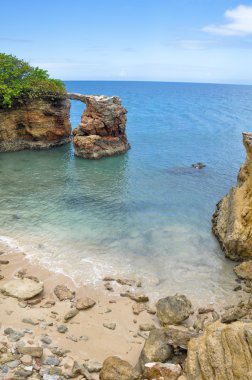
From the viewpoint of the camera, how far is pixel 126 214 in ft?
81.4

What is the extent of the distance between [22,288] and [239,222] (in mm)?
11251

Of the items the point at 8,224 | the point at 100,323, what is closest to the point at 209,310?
the point at 100,323

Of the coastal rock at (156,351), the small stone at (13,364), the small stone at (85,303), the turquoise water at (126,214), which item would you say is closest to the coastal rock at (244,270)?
the turquoise water at (126,214)

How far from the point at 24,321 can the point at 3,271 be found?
453 centimetres

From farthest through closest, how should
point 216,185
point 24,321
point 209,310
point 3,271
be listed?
point 216,185, point 3,271, point 209,310, point 24,321

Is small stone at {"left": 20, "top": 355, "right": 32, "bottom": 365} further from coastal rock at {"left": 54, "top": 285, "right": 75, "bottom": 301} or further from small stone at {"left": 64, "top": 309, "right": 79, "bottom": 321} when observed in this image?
coastal rock at {"left": 54, "top": 285, "right": 75, "bottom": 301}

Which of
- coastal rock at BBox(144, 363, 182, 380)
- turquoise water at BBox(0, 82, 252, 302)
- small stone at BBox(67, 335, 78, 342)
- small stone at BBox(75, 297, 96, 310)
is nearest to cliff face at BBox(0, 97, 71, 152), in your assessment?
turquoise water at BBox(0, 82, 252, 302)

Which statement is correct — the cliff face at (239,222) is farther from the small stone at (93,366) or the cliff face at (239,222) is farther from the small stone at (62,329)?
the small stone at (93,366)

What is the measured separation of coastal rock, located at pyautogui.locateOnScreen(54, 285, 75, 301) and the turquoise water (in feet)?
3.45

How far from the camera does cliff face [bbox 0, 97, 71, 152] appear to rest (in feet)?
137

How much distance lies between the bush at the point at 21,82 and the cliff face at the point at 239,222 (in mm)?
27291

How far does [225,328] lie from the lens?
923 centimetres

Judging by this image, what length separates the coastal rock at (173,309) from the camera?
1429 cm

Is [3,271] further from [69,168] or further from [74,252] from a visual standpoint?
[69,168]
